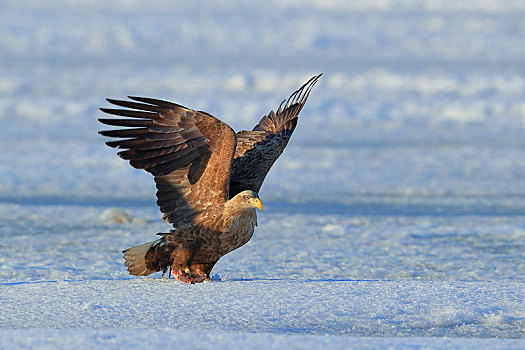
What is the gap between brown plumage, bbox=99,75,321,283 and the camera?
14.9 ft

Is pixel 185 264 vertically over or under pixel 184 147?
under

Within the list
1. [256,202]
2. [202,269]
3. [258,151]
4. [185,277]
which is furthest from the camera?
[258,151]

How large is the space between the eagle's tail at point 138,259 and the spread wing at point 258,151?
0.67 metres

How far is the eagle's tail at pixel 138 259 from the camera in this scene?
473cm

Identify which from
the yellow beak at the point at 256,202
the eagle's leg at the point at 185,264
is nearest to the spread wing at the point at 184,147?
the eagle's leg at the point at 185,264

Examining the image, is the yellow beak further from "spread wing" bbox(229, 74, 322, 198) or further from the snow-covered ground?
"spread wing" bbox(229, 74, 322, 198)

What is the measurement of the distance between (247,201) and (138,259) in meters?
0.72

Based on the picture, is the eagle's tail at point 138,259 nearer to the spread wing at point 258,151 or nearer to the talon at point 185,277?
the talon at point 185,277

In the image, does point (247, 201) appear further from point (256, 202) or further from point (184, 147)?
point (184, 147)

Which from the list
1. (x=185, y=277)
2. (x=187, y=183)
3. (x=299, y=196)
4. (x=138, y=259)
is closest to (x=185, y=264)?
(x=185, y=277)

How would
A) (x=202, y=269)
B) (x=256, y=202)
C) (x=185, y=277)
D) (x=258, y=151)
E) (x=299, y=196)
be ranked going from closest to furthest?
(x=256, y=202)
(x=185, y=277)
(x=202, y=269)
(x=258, y=151)
(x=299, y=196)

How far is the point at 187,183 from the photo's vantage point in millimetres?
4730

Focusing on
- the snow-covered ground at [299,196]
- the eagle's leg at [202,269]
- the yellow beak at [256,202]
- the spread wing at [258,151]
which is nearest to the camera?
the snow-covered ground at [299,196]

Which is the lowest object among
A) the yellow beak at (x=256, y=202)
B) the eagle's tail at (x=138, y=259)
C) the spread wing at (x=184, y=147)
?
the eagle's tail at (x=138, y=259)
